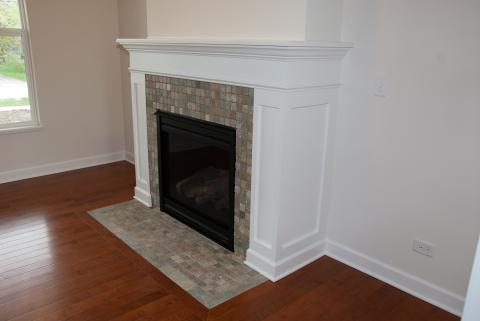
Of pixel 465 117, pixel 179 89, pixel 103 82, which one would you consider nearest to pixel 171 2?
pixel 179 89

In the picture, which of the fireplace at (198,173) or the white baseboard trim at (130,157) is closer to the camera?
the fireplace at (198,173)

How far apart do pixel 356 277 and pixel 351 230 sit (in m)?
0.31

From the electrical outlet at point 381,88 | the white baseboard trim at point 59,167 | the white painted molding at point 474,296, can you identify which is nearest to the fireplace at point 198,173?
the electrical outlet at point 381,88

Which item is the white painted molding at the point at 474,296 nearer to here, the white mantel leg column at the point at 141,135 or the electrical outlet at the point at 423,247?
the electrical outlet at the point at 423,247

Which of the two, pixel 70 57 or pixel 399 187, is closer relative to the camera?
pixel 399 187

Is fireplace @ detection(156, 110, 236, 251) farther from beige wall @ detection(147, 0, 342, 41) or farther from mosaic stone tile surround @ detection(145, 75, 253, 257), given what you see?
beige wall @ detection(147, 0, 342, 41)

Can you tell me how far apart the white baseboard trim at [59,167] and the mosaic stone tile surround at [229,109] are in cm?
194

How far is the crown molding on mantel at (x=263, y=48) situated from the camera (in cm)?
215

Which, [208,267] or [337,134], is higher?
[337,134]

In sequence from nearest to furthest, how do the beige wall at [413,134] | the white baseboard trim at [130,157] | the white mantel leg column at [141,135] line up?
1. the beige wall at [413,134]
2. the white mantel leg column at [141,135]
3. the white baseboard trim at [130,157]

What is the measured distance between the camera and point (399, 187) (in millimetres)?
2424

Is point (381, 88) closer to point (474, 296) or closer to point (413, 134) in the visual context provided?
point (413, 134)

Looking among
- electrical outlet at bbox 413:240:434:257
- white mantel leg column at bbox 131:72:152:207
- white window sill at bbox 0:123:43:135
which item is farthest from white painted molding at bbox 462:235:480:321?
white window sill at bbox 0:123:43:135

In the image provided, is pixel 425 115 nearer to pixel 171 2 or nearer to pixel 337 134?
pixel 337 134
